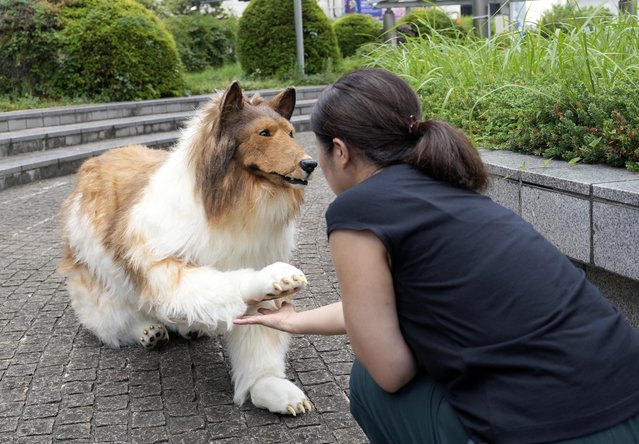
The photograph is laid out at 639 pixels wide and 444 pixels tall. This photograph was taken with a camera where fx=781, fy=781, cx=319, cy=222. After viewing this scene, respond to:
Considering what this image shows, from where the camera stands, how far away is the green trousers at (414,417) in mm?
2117

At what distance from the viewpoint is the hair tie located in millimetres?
2461

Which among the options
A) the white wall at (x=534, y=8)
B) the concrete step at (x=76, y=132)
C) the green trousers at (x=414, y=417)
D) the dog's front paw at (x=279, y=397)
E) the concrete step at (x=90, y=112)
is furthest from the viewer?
the concrete step at (x=90, y=112)

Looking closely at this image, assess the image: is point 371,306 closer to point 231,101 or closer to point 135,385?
point 231,101

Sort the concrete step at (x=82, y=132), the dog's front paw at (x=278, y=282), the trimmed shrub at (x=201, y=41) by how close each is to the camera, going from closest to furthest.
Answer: the dog's front paw at (x=278, y=282) → the concrete step at (x=82, y=132) → the trimmed shrub at (x=201, y=41)

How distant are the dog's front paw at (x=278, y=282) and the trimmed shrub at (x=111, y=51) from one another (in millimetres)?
10805

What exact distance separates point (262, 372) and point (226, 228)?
0.73 meters

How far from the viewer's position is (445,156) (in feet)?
7.85

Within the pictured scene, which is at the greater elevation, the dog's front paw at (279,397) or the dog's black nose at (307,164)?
the dog's black nose at (307,164)

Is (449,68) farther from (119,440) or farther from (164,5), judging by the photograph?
(164,5)

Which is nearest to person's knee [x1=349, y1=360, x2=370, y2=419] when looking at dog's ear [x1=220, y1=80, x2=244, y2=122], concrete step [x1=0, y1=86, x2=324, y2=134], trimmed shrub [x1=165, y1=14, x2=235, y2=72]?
dog's ear [x1=220, y1=80, x2=244, y2=122]

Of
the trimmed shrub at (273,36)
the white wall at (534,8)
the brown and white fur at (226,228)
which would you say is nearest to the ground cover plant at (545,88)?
the white wall at (534,8)

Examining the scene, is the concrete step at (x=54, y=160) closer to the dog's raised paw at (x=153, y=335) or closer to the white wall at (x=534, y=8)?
the white wall at (x=534, y=8)

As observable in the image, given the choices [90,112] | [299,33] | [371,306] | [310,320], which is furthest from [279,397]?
[299,33]

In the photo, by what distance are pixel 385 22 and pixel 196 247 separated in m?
16.8
